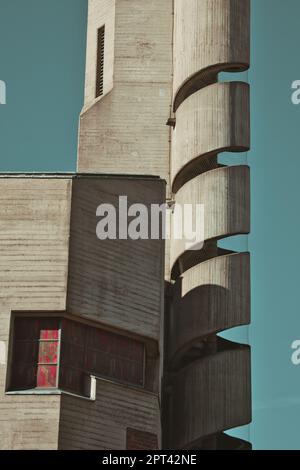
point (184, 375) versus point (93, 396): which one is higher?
point (184, 375)

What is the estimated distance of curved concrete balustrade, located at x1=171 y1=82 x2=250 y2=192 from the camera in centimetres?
3950

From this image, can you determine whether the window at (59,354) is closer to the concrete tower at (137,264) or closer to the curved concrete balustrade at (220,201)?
the concrete tower at (137,264)

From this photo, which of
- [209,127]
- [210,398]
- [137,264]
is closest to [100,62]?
[209,127]

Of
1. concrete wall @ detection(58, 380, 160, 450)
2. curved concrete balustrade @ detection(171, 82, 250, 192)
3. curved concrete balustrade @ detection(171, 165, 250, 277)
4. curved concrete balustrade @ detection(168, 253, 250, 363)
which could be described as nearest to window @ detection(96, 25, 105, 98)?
curved concrete balustrade @ detection(171, 82, 250, 192)

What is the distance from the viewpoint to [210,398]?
3747 centimetres

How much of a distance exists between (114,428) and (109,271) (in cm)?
370

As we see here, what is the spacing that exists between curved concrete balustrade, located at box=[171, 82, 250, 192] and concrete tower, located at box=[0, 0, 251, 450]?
0.15 ft

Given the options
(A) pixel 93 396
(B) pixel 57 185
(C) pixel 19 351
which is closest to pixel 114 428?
(A) pixel 93 396

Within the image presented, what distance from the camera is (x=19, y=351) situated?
2998 centimetres

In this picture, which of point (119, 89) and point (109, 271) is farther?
point (119, 89)

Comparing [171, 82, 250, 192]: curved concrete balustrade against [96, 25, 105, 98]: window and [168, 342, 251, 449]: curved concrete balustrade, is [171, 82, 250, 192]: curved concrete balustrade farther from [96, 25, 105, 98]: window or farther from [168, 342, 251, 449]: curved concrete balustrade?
[168, 342, 251, 449]: curved concrete balustrade

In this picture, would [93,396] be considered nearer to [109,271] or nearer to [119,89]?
[109,271]

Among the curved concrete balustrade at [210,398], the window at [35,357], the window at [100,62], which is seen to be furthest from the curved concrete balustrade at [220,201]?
the window at [35,357]

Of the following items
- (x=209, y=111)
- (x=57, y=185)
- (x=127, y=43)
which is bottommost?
(x=57, y=185)
